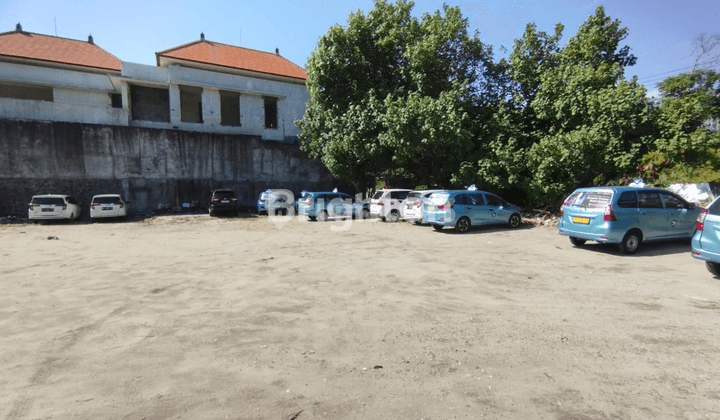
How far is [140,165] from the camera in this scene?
20.8 m

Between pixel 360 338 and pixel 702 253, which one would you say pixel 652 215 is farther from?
pixel 360 338

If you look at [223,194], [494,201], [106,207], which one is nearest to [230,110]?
[223,194]

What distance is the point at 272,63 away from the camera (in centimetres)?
2931

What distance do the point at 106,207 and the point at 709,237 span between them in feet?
71.3

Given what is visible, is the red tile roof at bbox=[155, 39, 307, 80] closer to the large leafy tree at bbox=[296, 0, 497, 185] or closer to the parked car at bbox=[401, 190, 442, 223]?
the large leafy tree at bbox=[296, 0, 497, 185]

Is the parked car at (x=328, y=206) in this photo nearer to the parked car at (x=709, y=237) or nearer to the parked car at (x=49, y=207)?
the parked car at (x=49, y=207)

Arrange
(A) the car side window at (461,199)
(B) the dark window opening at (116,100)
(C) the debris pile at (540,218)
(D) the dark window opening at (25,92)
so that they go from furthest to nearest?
(B) the dark window opening at (116,100)
(D) the dark window opening at (25,92)
(C) the debris pile at (540,218)
(A) the car side window at (461,199)

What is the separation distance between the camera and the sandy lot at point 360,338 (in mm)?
2895

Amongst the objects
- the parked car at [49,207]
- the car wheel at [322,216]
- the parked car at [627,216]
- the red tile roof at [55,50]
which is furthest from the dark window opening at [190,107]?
the parked car at [627,216]

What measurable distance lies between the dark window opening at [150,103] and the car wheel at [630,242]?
28.0m

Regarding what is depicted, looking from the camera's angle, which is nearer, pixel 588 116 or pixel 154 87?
pixel 588 116

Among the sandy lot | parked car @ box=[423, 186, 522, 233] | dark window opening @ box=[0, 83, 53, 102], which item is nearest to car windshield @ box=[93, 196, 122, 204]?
the sandy lot

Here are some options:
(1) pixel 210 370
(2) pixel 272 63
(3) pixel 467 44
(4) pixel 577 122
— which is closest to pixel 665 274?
(1) pixel 210 370

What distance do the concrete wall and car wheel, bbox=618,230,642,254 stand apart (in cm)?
1982
